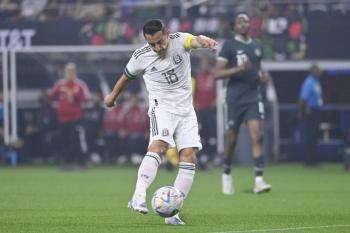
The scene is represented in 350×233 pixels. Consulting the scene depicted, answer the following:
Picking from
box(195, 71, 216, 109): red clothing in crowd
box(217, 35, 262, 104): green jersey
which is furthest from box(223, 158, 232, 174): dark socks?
box(195, 71, 216, 109): red clothing in crowd

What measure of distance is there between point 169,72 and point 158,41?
0.47 metres

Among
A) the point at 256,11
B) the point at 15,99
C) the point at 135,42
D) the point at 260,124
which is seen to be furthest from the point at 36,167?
the point at 260,124

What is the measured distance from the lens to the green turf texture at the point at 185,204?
12.0 metres

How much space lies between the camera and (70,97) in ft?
86.3

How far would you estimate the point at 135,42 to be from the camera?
92.0ft

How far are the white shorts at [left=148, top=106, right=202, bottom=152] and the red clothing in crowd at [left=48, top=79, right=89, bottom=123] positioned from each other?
13628 millimetres

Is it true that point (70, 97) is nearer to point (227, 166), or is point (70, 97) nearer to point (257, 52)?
point (227, 166)

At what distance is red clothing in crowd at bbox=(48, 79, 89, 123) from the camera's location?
26328 mm

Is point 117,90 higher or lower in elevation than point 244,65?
higher

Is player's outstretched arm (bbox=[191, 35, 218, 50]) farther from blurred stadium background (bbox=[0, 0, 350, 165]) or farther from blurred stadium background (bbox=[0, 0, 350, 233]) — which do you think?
blurred stadium background (bbox=[0, 0, 350, 165])

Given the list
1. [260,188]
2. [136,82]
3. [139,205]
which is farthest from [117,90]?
[136,82]

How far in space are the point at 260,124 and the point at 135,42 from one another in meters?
10.7

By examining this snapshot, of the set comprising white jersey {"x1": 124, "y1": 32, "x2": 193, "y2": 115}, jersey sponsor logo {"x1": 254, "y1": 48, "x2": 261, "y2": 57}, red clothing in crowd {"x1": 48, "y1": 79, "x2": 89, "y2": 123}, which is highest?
white jersey {"x1": 124, "y1": 32, "x2": 193, "y2": 115}

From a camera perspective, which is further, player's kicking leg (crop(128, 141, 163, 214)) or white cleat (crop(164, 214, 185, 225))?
white cleat (crop(164, 214, 185, 225))
